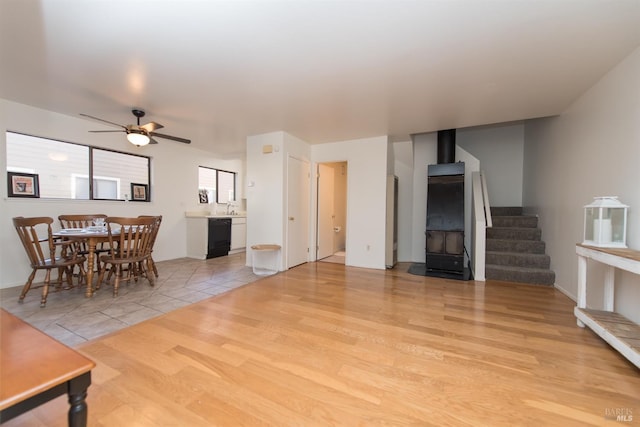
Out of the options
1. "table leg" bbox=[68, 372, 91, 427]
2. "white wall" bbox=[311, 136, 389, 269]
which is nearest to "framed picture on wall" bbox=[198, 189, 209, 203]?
"white wall" bbox=[311, 136, 389, 269]

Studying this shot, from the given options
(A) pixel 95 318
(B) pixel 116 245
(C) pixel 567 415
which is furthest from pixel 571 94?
(B) pixel 116 245

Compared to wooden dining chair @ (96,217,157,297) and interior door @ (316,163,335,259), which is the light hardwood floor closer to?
wooden dining chair @ (96,217,157,297)

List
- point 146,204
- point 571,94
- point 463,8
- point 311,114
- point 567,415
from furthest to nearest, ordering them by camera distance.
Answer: point 146,204 → point 311,114 → point 571,94 → point 463,8 → point 567,415

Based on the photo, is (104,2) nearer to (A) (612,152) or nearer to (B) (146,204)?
(B) (146,204)

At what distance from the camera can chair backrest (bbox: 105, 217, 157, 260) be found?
3.16m

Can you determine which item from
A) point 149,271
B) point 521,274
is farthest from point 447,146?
point 149,271

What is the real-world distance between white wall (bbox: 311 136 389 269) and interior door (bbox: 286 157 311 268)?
85 cm

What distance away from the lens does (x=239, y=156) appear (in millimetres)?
6648

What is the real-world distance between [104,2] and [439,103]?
11.2 feet

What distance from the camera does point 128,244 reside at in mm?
3264

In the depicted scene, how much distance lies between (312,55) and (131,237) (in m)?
3.16

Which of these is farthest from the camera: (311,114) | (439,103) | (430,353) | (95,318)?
(311,114)

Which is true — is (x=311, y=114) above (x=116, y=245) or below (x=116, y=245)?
above

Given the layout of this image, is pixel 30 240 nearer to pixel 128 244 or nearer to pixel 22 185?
pixel 128 244
